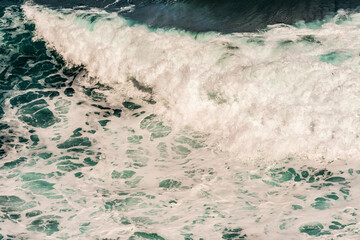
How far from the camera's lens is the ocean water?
298 inches

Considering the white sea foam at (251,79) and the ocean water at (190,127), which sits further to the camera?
the white sea foam at (251,79)

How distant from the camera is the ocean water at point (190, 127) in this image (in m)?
7.57

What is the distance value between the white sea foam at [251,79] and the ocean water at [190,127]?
1.3 inches

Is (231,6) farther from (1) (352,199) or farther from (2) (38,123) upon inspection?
(1) (352,199)

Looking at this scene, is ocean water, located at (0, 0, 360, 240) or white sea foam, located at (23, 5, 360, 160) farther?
white sea foam, located at (23, 5, 360, 160)

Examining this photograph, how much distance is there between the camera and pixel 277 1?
44.5 ft

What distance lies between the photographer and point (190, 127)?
10.1m

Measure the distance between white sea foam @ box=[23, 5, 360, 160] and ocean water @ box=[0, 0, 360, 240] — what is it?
0.03 metres

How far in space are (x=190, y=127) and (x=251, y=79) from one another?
1719 millimetres

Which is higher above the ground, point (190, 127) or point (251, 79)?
point (251, 79)

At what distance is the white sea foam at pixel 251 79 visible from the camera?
8.80 metres

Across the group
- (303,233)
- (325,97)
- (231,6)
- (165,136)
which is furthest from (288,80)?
(231,6)

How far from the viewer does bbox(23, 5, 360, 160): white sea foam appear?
28.9 ft

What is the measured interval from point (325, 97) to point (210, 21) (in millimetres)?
5362
